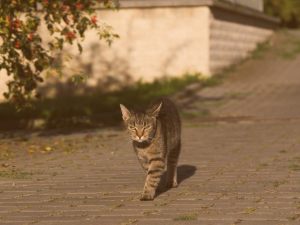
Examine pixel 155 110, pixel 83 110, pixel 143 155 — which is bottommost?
pixel 83 110

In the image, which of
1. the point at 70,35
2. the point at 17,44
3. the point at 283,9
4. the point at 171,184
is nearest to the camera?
the point at 171,184

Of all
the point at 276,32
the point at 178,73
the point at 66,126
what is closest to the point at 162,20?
the point at 178,73

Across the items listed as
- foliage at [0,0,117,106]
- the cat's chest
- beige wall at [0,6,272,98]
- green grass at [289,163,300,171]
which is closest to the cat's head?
the cat's chest

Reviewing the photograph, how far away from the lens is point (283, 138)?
46.8 feet

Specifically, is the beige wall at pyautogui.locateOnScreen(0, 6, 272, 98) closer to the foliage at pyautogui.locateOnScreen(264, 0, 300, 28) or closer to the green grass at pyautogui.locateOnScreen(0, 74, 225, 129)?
the green grass at pyautogui.locateOnScreen(0, 74, 225, 129)

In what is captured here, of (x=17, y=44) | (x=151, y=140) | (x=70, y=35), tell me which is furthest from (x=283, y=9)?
(x=151, y=140)

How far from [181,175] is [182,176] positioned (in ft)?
0.33

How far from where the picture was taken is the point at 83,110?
60.8 feet

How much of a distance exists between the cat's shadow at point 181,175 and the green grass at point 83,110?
4.77m

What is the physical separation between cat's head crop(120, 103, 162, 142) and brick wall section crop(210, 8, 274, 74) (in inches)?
666

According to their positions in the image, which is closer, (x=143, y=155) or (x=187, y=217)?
(x=187, y=217)

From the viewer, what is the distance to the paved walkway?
7641 mm

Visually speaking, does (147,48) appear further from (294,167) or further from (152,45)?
(294,167)

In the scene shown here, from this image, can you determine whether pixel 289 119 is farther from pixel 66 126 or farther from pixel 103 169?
pixel 103 169
